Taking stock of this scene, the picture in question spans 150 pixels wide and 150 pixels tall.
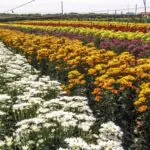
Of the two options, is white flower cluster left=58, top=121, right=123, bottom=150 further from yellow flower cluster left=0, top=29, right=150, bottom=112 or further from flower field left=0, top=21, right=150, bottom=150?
yellow flower cluster left=0, top=29, right=150, bottom=112

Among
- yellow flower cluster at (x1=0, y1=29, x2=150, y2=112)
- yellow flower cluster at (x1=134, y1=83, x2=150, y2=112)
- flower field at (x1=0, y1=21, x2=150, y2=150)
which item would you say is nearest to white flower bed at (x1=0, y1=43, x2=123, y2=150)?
flower field at (x1=0, y1=21, x2=150, y2=150)

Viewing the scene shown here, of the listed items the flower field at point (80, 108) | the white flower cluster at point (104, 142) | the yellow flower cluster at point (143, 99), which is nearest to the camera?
the white flower cluster at point (104, 142)

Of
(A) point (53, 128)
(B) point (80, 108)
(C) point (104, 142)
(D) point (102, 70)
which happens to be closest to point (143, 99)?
(B) point (80, 108)

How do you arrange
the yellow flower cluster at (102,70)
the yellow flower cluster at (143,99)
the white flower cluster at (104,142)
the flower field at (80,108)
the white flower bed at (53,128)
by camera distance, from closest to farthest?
the white flower cluster at (104,142)
the white flower bed at (53,128)
the flower field at (80,108)
the yellow flower cluster at (143,99)
the yellow flower cluster at (102,70)

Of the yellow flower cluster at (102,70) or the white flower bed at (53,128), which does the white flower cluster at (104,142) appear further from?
the yellow flower cluster at (102,70)

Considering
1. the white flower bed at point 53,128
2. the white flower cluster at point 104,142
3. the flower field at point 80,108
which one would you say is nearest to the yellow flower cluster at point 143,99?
the flower field at point 80,108

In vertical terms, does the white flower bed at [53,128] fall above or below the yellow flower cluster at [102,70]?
below

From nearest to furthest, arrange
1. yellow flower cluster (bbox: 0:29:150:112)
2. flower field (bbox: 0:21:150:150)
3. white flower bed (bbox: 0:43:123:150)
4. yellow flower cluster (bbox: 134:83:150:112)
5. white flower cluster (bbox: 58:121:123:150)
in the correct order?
white flower cluster (bbox: 58:121:123:150), white flower bed (bbox: 0:43:123:150), flower field (bbox: 0:21:150:150), yellow flower cluster (bbox: 134:83:150:112), yellow flower cluster (bbox: 0:29:150:112)

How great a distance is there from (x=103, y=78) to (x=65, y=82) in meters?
3.81

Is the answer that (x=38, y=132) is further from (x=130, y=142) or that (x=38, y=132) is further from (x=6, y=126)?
→ (x=130, y=142)

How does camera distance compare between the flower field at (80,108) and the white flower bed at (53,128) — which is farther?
the flower field at (80,108)

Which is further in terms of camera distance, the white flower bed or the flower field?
the flower field

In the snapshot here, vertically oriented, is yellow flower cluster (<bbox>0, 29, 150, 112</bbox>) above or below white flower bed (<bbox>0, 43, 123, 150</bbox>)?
above

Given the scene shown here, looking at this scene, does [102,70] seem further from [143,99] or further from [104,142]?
[104,142]
